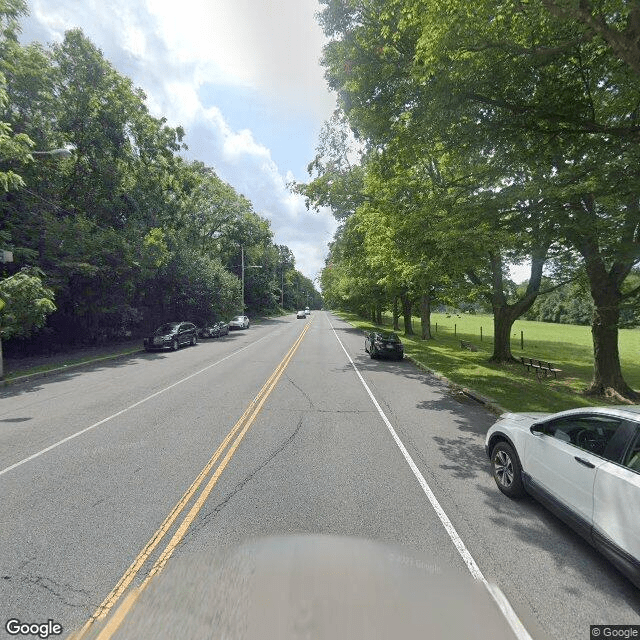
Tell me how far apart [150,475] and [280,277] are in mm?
94013

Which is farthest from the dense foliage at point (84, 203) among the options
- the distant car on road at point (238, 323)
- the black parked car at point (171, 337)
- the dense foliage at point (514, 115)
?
the dense foliage at point (514, 115)

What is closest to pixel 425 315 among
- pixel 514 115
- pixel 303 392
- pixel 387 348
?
pixel 387 348

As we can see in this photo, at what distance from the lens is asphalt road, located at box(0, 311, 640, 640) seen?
305cm

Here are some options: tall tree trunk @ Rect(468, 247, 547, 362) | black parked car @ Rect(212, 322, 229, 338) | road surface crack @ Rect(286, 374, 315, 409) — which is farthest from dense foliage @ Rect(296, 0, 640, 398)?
black parked car @ Rect(212, 322, 229, 338)

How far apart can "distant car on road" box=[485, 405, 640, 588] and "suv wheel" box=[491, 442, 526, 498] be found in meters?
0.01

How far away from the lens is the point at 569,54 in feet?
23.9

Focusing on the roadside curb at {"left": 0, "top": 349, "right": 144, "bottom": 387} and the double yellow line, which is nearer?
the double yellow line

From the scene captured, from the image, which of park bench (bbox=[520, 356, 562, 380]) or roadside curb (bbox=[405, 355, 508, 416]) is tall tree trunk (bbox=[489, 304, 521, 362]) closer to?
park bench (bbox=[520, 356, 562, 380])

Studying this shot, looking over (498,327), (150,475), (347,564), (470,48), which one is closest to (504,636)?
(347,564)

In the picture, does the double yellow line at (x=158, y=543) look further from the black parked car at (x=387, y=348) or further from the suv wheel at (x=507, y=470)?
the black parked car at (x=387, y=348)

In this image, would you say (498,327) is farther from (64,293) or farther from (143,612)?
(64,293)

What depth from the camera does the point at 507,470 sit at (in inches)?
→ 192

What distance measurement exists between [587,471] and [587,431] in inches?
24.2

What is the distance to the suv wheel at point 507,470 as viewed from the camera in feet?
15.3
